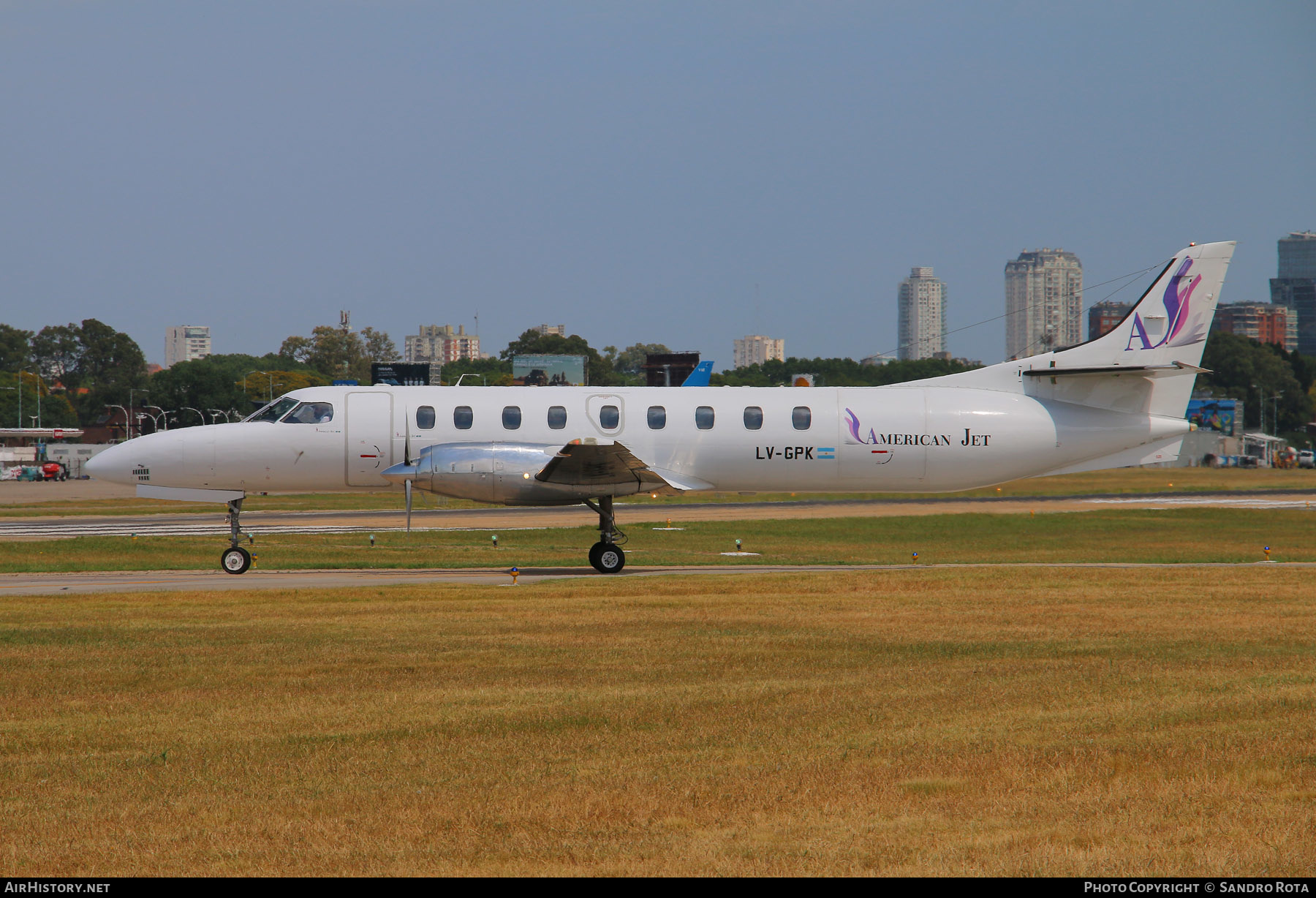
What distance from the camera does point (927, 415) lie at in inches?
962

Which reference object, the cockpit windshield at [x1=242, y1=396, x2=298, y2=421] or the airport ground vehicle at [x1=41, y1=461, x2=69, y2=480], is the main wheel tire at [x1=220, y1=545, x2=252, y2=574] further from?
the airport ground vehicle at [x1=41, y1=461, x2=69, y2=480]

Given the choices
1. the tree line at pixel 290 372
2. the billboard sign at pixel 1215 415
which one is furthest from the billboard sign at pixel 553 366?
the billboard sign at pixel 1215 415

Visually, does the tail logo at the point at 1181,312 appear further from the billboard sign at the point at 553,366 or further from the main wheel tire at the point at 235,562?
the billboard sign at the point at 553,366

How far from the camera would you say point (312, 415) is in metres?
23.7

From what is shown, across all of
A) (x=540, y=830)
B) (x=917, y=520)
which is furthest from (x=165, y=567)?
(x=917, y=520)

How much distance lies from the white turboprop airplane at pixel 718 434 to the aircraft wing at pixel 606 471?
0.05 metres

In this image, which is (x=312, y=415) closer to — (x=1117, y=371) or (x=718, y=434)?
(x=718, y=434)

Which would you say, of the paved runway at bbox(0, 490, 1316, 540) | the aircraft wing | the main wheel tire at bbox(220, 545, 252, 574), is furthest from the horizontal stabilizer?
the main wheel tire at bbox(220, 545, 252, 574)

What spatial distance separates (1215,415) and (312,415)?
129754mm

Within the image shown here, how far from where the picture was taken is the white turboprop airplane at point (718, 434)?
23.3 meters

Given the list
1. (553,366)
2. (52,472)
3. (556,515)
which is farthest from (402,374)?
(556,515)

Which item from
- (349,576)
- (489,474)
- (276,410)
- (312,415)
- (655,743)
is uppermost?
(276,410)

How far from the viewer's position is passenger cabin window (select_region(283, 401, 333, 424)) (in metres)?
23.6

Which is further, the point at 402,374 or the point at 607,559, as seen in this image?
the point at 402,374
